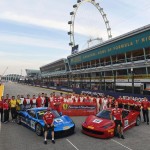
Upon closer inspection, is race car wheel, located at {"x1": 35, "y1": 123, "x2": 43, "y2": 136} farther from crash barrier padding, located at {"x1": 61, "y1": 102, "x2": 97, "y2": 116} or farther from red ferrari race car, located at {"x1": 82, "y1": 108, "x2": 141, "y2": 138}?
crash barrier padding, located at {"x1": 61, "y1": 102, "x2": 97, "y2": 116}

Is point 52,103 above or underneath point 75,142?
above

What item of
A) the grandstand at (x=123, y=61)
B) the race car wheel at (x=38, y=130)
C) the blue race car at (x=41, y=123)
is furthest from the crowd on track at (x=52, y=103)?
the grandstand at (x=123, y=61)

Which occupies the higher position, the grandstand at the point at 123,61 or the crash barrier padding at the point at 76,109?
the grandstand at the point at 123,61

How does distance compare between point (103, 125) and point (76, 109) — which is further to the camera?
point (76, 109)

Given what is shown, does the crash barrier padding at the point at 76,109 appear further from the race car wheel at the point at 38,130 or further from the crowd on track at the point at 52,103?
the race car wheel at the point at 38,130

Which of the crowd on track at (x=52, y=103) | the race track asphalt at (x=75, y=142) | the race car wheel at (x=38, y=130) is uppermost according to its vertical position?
the crowd on track at (x=52, y=103)

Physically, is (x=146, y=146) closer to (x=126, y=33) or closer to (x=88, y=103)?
(x=88, y=103)

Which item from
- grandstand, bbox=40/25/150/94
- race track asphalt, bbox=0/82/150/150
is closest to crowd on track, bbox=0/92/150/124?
race track asphalt, bbox=0/82/150/150

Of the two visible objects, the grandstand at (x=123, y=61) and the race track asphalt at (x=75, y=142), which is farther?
the grandstand at (x=123, y=61)

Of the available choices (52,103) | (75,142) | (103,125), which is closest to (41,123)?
(75,142)

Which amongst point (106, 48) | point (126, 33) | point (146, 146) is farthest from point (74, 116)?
point (106, 48)

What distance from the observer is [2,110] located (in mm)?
14602

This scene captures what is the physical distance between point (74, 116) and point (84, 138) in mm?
6684

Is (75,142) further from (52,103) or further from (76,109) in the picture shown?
(76,109)
